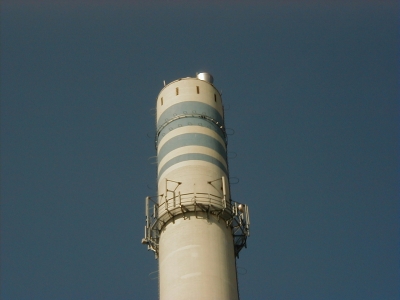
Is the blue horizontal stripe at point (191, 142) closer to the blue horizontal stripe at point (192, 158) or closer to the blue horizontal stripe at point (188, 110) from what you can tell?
the blue horizontal stripe at point (192, 158)

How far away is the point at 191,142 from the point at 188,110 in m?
2.77

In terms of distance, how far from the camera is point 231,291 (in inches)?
1577

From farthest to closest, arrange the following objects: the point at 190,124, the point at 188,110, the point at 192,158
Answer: the point at 188,110, the point at 190,124, the point at 192,158

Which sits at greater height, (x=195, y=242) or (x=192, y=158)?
(x=192, y=158)

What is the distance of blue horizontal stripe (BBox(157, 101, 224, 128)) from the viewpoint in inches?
1855

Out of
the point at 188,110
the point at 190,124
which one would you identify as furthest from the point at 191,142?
the point at 188,110

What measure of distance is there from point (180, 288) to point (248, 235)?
19.7ft

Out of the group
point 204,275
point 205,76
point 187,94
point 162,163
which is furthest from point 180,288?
point 205,76

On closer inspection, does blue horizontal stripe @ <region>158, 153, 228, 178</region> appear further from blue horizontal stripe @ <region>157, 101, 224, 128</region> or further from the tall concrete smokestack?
blue horizontal stripe @ <region>157, 101, 224, 128</region>

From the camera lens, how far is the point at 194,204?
139 feet

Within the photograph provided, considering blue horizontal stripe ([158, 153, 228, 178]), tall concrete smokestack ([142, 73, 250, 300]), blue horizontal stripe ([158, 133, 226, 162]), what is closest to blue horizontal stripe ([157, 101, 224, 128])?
tall concrete smokestack ([142, 73, 250, 300])

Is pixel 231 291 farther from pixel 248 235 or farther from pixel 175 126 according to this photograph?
pixel 175 126

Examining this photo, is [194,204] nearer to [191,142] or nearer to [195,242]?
[195,242]

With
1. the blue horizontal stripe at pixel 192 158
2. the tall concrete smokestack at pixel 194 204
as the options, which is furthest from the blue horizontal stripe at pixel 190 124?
the blue horizontal stripe at pixel 192 158
